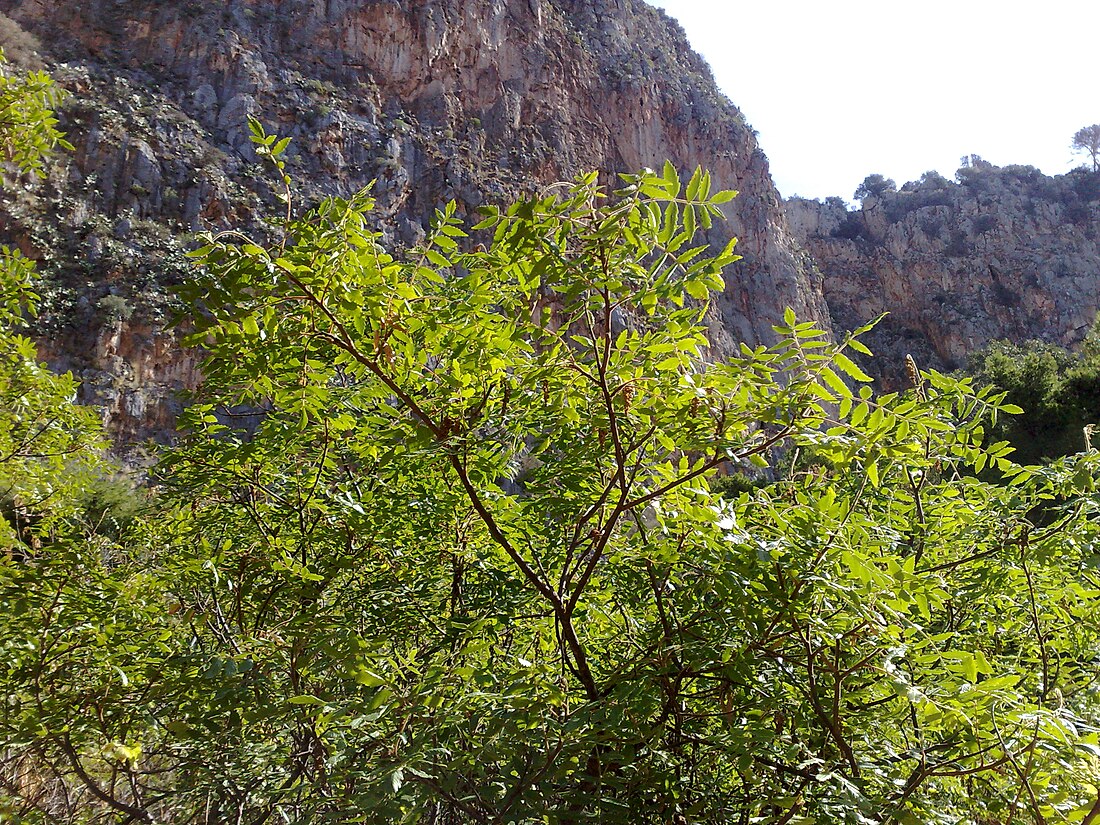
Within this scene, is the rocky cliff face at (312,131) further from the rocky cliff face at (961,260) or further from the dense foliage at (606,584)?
the dense foliage at (606,584)

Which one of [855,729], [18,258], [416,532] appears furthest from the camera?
[18,258]

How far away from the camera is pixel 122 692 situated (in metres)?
1.79

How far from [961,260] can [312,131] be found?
33856mm

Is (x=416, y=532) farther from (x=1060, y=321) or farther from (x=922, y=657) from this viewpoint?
(x=1060, y=321)

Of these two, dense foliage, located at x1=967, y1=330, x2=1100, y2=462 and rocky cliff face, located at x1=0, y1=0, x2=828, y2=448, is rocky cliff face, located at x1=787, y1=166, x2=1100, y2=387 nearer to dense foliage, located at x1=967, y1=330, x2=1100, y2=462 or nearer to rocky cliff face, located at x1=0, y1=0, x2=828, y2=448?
rocky cliff face, located at x1=0, y1=0, x2=828, y2=448

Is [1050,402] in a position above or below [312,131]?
below

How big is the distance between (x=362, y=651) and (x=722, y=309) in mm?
29844

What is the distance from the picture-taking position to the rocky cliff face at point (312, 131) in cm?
1634

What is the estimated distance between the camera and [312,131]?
21.8 m

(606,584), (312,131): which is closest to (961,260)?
(312,131)

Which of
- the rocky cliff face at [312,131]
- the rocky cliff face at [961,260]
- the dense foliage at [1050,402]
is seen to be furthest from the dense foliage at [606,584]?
the rocky cliff face at [961,260]

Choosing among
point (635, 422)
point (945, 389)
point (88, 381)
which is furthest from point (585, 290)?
point (88, 381)

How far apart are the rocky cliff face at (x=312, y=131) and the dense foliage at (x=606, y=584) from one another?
12342 millimetres

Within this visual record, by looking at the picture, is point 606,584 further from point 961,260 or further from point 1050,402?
point 961,260
